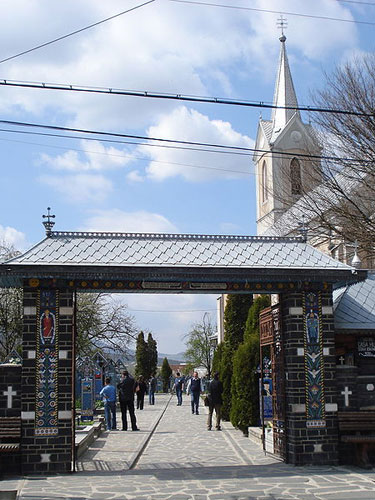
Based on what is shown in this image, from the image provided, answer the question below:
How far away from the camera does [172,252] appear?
12.5 metres

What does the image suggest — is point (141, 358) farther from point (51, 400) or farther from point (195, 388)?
point (51, 400)

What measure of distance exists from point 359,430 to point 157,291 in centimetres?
464

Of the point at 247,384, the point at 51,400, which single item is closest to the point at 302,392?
the point at 51,400

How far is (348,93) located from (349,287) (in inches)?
269

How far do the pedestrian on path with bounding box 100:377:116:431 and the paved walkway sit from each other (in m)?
2.91

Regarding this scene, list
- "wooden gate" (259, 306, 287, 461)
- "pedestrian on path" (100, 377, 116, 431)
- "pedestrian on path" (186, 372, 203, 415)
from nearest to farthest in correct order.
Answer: "wooden gate" (259, 306, 287, 461) → "pedestrian on path" (100, 377, 116, 431) → "pedestrian on path" (186, 372, 203, 415)

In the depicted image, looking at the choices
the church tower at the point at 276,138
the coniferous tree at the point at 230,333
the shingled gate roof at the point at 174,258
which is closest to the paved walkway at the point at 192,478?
the shingled gate roof at the point at 174,258

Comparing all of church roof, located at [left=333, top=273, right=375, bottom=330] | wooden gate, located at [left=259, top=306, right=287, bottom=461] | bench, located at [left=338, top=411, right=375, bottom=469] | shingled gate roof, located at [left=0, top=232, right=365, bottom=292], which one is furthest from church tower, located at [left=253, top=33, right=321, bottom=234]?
bench, located at [left=338, top=411, right=375, bottom=469]

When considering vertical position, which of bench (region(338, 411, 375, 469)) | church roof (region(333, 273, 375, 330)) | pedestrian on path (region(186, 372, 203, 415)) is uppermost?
church roof (region(333, 273, 375, 330))

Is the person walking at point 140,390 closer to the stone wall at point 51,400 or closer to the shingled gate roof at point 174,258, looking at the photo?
the shingled gate roof at point 174,258

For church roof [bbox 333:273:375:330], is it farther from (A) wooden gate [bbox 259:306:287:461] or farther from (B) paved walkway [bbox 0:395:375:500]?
(B) paved walkway [bbox 0:395:375:500]

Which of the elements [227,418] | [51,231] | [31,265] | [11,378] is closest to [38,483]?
[11,378]

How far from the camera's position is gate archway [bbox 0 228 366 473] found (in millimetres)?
11438

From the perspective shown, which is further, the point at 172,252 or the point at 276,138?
the point at 276,138
